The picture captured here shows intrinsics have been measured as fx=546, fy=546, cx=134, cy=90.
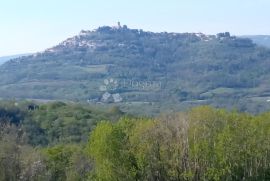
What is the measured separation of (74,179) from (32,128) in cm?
4772

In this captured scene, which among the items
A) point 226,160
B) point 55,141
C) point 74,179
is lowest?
point 55,141

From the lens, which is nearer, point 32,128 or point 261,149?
point 261,149

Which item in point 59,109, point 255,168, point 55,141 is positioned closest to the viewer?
point 255,168

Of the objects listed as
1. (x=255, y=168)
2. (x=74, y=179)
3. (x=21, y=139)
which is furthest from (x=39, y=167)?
(x=255, y=168)

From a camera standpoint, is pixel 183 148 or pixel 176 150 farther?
pixel 183 148

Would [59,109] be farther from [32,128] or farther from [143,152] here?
[143,152]

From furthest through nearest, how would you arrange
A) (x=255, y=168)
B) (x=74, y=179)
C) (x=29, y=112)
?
(x=29, y=112)
(x=74, y=179)
(x=255, y=168)

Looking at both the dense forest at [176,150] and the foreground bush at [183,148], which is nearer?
the dense forest at [176,150]

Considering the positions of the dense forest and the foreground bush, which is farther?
the foreground bush

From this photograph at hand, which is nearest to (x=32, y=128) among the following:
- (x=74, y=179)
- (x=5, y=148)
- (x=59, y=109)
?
(x=59, y=109)

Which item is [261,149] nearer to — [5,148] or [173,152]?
[173,152]

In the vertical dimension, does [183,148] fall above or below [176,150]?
above

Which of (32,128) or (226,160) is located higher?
(226,160)

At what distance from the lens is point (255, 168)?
43.9 m
